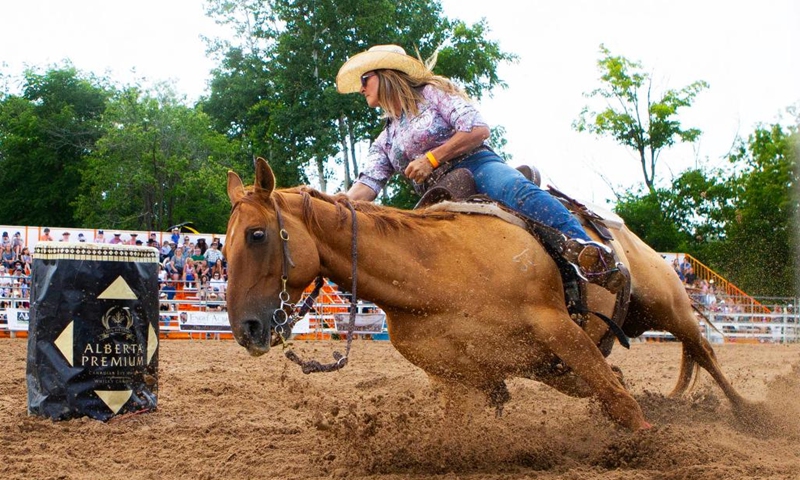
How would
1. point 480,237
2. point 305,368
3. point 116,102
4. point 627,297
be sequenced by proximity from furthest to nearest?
point 116,102, point 627,297, point 480,237, point 305,368

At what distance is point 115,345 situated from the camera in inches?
219

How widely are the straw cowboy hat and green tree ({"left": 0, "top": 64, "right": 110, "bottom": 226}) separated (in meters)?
34.9

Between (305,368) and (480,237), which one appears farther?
(480,237)

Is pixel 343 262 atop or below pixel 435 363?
atop

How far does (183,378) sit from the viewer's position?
815 cm

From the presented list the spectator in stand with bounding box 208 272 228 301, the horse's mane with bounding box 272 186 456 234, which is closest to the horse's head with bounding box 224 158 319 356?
the horse's mane with bounding box 272 186 456 234

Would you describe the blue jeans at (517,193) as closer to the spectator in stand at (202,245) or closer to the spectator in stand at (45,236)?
the spectator in stand at (202,245)

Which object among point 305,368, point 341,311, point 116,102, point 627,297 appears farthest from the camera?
point 116,102

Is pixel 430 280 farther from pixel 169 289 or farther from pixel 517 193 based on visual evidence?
pixel 169 289

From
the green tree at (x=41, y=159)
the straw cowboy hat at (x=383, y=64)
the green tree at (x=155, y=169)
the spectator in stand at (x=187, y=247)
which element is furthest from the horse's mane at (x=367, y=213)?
the green tree at (x=41, y=159)

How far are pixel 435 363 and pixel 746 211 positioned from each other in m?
23.3

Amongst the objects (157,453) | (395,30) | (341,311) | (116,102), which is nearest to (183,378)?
(157,453)

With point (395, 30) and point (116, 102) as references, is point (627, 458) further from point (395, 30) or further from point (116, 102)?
point (116, 102)

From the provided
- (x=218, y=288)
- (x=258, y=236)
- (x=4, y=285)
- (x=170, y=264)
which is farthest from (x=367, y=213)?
(x=170, y=264)
